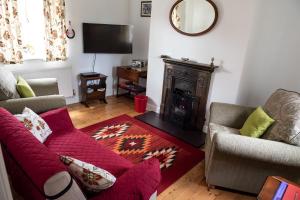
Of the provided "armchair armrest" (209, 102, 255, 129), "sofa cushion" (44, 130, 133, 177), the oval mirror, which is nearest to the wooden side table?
the oval mirror

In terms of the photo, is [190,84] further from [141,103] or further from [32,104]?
[32,104]

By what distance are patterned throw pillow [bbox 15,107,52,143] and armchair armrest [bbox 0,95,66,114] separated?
0.38 m

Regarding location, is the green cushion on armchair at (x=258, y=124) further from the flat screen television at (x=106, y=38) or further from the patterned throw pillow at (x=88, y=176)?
the flat screen television at (x=106, y=38)

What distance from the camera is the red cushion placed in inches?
35.3

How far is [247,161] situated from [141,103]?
215 centimetres

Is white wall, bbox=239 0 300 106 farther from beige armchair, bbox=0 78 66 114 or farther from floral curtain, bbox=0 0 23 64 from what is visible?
floral curtain, bbox=0 0 23 64

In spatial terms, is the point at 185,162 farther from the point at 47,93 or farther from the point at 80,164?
the point at 47,93

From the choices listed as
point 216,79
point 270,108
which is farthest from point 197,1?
point 270,108

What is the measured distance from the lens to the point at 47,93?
9.59 feet

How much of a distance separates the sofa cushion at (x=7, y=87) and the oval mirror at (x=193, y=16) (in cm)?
226

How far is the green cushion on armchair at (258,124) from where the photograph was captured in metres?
2.06

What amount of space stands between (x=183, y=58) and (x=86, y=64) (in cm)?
189

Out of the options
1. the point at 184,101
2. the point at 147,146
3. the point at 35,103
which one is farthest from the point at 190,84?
the point at 35,103

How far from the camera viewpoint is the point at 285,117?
193 centimetres
